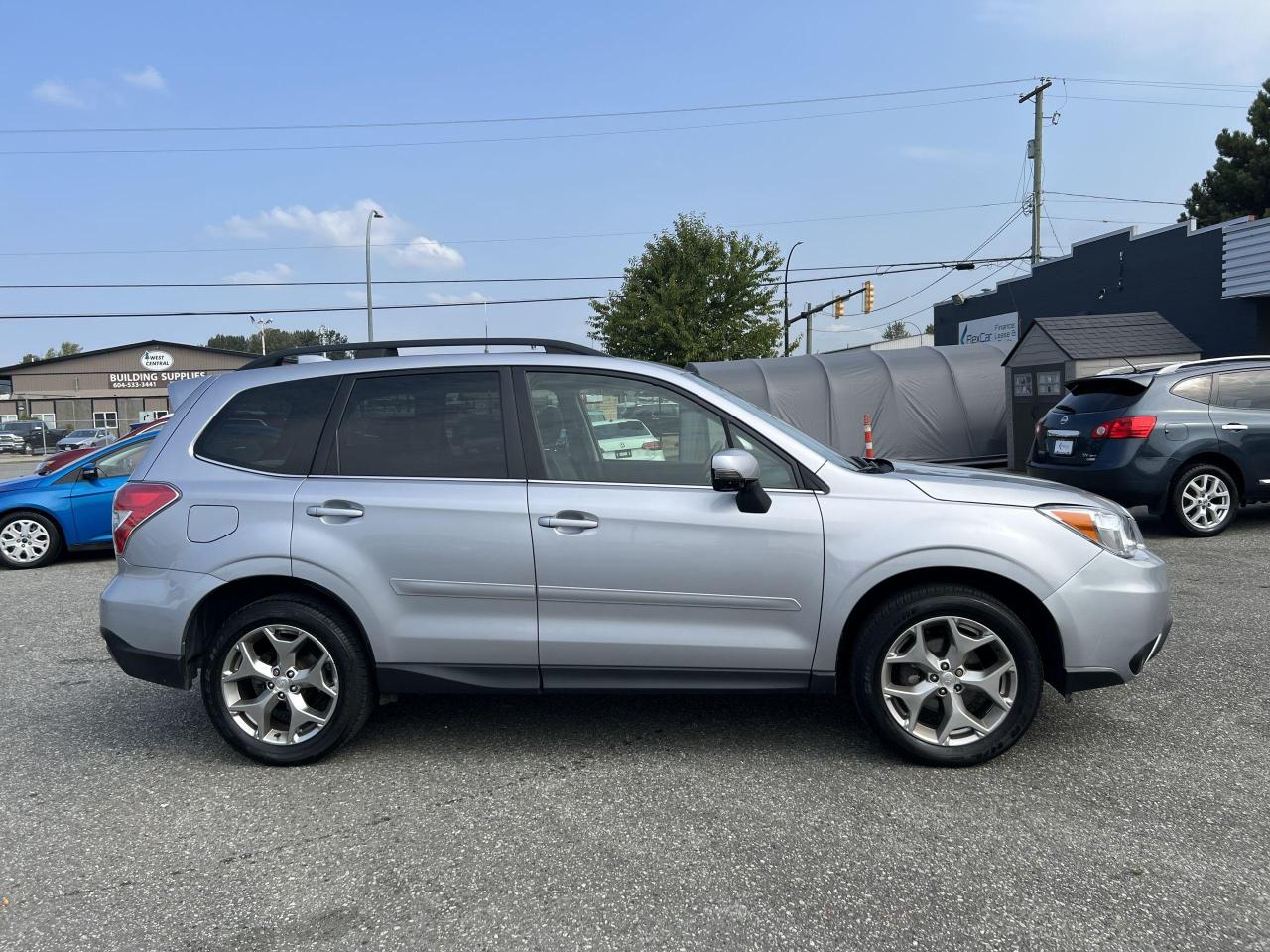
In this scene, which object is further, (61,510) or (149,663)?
(61,510)

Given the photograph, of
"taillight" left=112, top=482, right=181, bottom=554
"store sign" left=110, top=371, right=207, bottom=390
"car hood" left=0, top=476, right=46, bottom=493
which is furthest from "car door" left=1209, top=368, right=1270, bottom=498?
"store sign" left=110, top=371, right=207, bottom=390

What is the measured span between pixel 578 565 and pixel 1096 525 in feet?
6.82

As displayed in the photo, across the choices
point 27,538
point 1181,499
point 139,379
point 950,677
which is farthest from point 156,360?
point 950,677

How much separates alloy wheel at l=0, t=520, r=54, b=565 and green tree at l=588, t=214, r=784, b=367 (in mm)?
28477

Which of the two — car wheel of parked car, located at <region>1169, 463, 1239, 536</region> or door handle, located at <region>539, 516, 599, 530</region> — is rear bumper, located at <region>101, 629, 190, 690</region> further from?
car wheel of parked car, located at <region>1169, 463, 1239, 536</region>

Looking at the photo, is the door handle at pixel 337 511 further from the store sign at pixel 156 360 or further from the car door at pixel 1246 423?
the store sign at pixel 156 360

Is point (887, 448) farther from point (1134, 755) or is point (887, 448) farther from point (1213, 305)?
point (1134, 755)

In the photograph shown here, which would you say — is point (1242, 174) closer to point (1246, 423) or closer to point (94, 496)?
point (1246, 423)

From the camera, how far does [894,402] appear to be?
2008 centimetres

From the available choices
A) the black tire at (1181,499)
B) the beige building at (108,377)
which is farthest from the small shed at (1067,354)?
the beige building at (108,377)

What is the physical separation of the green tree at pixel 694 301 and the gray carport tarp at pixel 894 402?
17.1 metres

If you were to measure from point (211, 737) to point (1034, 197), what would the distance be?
3037 cm

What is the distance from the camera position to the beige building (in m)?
61.5

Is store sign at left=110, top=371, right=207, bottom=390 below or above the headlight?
above
